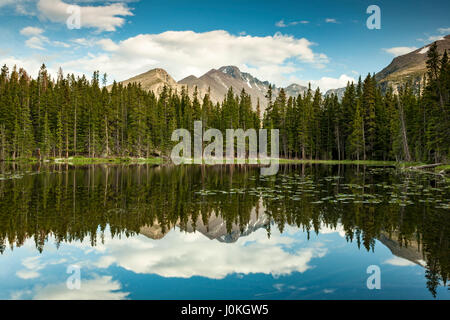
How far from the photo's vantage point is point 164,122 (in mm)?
89688

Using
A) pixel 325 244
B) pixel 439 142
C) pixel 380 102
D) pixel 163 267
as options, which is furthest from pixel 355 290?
pixel 380 102

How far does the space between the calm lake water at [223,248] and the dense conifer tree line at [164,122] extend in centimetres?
5508

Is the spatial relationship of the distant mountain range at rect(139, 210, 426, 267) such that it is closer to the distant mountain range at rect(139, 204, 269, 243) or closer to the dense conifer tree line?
the distant mountain range at rect(139, 204, 269, 243)

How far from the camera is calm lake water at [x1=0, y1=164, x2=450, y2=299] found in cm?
785

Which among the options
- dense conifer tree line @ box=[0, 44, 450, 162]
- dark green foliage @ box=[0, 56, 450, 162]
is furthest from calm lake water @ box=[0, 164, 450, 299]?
dense conifer tree line @ box=[0, 44, 450, 162]

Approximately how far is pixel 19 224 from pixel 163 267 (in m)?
7.66

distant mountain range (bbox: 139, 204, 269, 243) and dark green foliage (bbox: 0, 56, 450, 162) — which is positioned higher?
dark green foliage (bbox: 0, 56, 450, 162)

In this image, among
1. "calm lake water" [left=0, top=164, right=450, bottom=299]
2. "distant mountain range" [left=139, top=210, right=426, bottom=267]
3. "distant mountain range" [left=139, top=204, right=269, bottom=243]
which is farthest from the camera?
"distant mountain range" [left=139, top=204, right=269, bottom=243]

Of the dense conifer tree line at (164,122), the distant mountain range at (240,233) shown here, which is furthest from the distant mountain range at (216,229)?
the dense conifer tree line at (164,122)

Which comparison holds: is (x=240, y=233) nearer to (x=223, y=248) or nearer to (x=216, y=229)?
(x=216, y=229)

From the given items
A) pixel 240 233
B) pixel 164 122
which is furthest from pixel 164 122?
pixel 240 233

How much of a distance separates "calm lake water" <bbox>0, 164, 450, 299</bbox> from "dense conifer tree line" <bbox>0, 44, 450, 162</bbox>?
55.1 meters

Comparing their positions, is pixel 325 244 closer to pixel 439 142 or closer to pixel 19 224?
pixel 19 224

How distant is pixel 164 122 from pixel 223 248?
81.7 m
